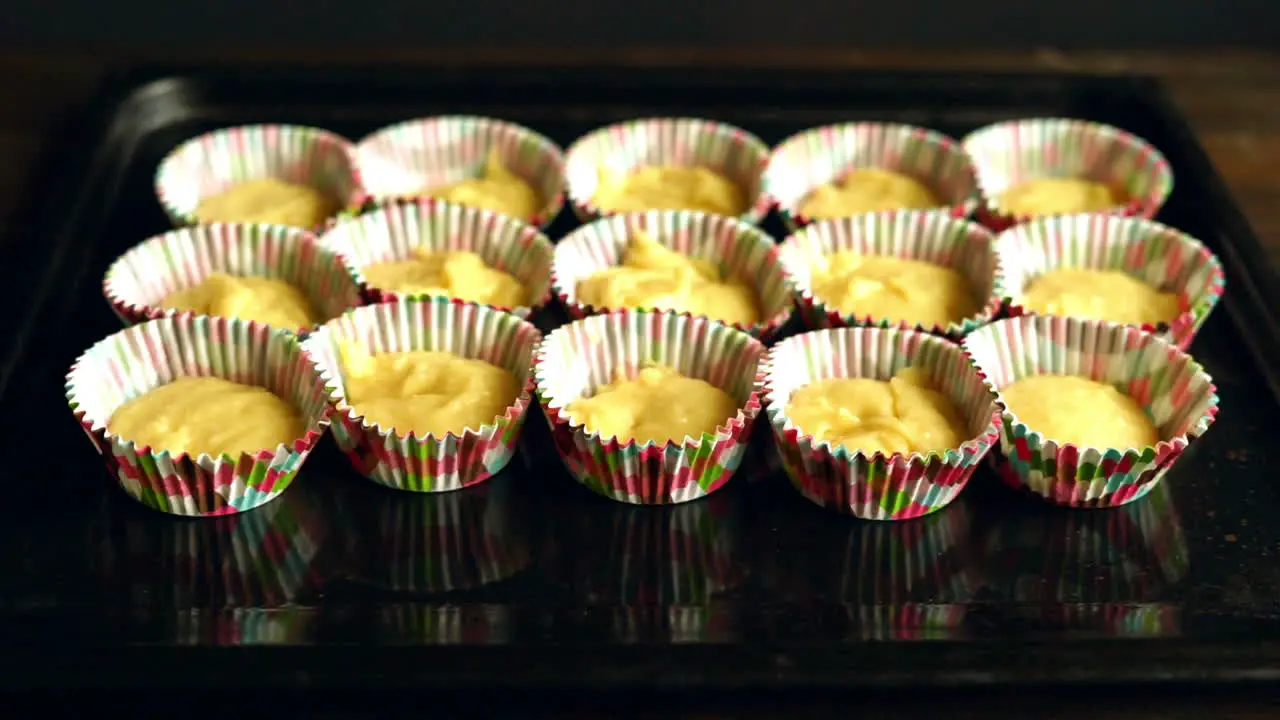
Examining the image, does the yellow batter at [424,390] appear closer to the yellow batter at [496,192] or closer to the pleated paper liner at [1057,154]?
the yellow batter at [496,192]

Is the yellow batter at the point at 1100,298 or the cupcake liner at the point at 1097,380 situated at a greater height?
the yellow batter at the point at 1100,298

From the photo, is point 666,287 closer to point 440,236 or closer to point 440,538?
point 440,236

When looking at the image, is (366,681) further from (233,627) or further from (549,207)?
(549,207)

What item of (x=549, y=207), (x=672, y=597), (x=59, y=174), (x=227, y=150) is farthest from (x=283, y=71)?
(x=672, y=597)

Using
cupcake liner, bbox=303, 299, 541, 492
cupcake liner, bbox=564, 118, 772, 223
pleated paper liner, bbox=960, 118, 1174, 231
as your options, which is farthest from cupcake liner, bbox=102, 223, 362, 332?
pleated paper liner, bbox=960, 118, 1174, 231

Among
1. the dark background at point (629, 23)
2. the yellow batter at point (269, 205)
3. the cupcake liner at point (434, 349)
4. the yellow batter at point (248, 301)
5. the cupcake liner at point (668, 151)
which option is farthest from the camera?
the dark background at point (629, 23)

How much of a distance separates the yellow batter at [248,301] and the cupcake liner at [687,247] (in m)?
0.40

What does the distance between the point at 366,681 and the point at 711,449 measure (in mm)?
517

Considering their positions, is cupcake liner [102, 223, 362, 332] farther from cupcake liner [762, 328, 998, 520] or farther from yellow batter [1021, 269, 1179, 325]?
yellow batter [1021, 269, 1179, 325]

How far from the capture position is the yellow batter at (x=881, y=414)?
1916mm

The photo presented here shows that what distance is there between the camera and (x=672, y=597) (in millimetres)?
1802

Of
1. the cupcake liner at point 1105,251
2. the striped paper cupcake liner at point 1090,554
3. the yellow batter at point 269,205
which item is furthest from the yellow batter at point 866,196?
the yellow batter at point 269,205

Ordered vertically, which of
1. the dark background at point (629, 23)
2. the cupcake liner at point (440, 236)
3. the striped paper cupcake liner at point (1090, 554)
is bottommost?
Answer: the striped paper cupcake liner at point (1090, 554)

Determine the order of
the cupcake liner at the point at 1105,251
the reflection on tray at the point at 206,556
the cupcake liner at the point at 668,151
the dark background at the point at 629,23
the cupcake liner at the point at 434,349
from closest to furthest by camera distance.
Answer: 1. the reflection on tray at the point at 206,556
2. the cupcake liner at the point at 434,349
3. the cupcake liner at the point at 1105,251
4. the cupcake liner at the point at 668,151
5. the dark background at the point at 629,23
